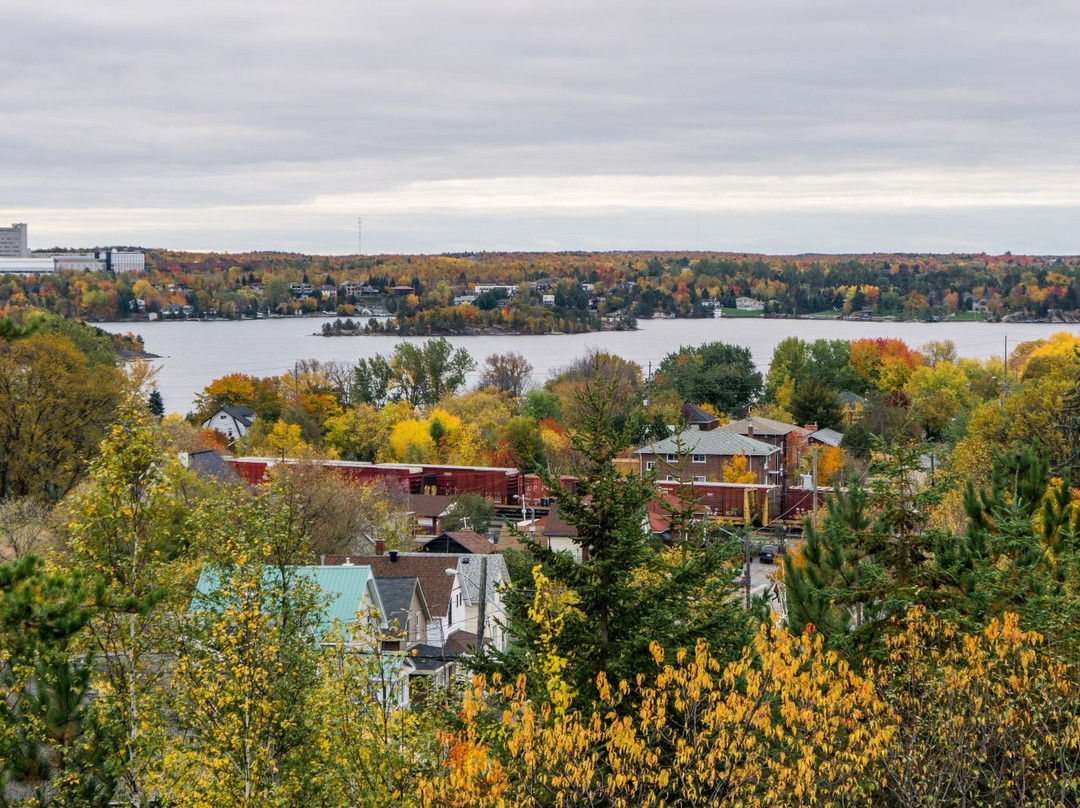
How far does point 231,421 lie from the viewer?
79.8 metres

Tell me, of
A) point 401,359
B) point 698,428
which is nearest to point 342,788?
point 698,428

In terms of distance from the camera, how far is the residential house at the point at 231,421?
78812mm

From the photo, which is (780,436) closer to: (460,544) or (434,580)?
(460,544)

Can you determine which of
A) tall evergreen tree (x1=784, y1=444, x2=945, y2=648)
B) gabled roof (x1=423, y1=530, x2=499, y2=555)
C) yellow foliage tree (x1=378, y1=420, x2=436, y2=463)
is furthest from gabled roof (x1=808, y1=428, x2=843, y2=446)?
tall evergreen tree (x1=784, y1=444, x2=945, y2=648)

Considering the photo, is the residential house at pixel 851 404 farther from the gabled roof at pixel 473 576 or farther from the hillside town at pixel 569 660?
the hillside town at pixel 569 660

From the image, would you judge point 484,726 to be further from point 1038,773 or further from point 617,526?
point 1038,773

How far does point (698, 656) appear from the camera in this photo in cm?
960

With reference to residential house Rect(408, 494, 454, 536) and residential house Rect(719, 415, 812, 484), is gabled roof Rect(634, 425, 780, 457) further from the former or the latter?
residential house Rect(408, 494, 454, 536)

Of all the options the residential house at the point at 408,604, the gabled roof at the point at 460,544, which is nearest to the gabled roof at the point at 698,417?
the gabled roof at the point at 460,544

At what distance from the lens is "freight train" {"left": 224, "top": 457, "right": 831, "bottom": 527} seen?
179 ft

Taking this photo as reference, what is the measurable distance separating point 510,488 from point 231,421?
2799 cm

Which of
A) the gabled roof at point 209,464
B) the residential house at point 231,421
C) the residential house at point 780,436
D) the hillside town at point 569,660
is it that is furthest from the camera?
the residential house at point 231,421

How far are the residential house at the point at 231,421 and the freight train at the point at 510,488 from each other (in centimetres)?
1975

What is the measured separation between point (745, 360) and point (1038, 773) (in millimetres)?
79253
